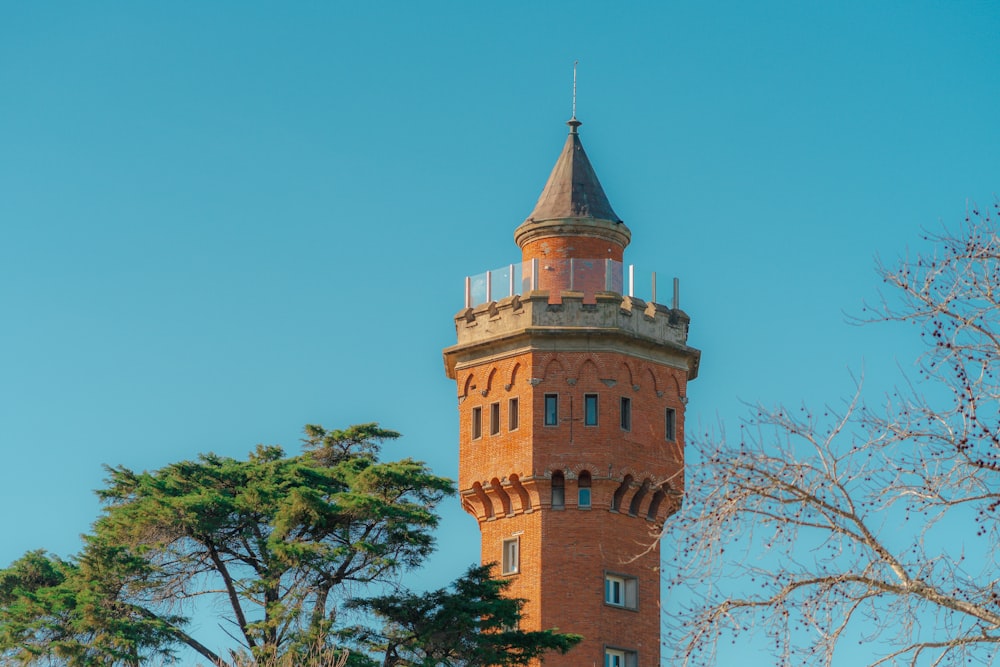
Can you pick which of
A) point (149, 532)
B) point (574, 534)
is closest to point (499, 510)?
point (574, 534)

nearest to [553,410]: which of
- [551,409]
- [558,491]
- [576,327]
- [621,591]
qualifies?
[551,409]

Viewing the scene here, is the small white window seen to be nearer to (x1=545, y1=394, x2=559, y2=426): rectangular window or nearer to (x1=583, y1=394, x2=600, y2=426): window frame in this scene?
(x1=545, y1=394, x2=559, y2=426): rectangular window

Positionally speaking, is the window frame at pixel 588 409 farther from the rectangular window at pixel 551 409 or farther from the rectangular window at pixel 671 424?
the rectangular window at pixel 671 424

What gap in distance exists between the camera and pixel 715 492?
65.8 feet

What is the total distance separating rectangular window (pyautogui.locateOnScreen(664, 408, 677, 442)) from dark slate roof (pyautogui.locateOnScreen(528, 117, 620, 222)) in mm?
5677

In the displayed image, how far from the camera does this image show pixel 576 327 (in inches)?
2057

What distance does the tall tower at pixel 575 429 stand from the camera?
50625mm

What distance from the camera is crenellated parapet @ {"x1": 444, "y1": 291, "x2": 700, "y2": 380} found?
5222cm

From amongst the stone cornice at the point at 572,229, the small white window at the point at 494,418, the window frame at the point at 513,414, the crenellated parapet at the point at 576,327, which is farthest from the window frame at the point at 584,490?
the stone cornice at the point at 572,229

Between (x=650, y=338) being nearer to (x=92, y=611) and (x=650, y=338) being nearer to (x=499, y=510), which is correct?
(x=499, y=510)

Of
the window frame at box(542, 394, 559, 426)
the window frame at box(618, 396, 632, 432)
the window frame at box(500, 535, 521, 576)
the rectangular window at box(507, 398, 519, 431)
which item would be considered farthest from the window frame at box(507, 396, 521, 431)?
the window frame at box(500, 535, 521, 576)

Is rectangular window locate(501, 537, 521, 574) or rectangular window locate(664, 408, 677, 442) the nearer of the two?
rectangular window locate(501, 537, 521, 574)

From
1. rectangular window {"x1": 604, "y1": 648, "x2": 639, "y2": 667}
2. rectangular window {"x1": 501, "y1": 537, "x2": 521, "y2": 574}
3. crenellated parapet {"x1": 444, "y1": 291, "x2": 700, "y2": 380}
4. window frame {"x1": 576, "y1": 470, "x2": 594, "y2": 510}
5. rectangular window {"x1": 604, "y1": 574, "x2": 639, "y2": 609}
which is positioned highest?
crenellated parapet {"x1": 444, "y1": 291, "x2": 700, "y2": 380}

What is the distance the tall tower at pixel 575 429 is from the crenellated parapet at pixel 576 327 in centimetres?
4
